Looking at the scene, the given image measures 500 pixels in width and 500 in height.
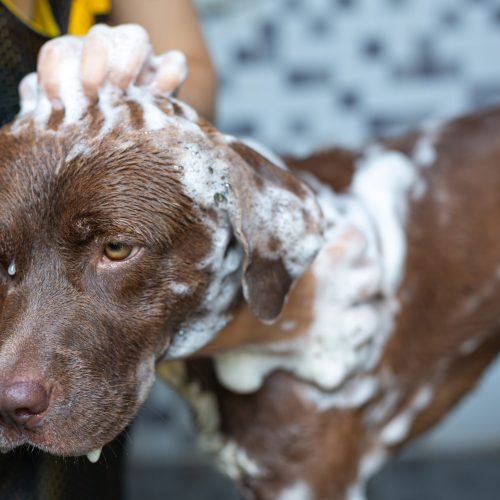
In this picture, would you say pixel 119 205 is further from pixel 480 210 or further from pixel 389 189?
pixel 480 210

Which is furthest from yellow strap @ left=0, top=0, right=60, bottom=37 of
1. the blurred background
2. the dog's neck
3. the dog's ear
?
the blurred background

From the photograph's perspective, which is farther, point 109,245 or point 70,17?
point 70,17

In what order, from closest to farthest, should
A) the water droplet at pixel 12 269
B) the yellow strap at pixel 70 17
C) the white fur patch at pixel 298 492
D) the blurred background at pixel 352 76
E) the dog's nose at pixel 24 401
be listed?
the dog's nose at pixel 24 401, the water droplet at pixel 12 269, the yellow strap at pixel 70 17, the white fur patch at pixel 298 492, the blurred background at pixel 352 76

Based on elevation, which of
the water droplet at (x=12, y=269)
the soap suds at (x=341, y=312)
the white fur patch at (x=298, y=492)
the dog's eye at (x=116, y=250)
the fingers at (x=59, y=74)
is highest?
the fingers at (x=59, y=74)

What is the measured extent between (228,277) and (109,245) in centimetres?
24

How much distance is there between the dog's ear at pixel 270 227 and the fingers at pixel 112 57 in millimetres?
186

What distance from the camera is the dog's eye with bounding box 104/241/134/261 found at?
126 cm

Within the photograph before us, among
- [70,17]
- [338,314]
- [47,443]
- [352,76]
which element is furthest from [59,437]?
[352,76]

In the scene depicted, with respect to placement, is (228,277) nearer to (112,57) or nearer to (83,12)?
(112,57)

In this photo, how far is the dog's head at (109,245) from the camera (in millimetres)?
1235

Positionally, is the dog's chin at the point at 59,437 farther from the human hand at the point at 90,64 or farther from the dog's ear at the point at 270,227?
the human hand at the point at 90,64

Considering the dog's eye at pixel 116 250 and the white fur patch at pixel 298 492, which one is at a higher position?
the dog's eye at pixel 116 250

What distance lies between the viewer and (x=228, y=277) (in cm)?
144

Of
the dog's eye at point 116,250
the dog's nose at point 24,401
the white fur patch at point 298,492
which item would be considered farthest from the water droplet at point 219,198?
the white fur patch at point 298,492
